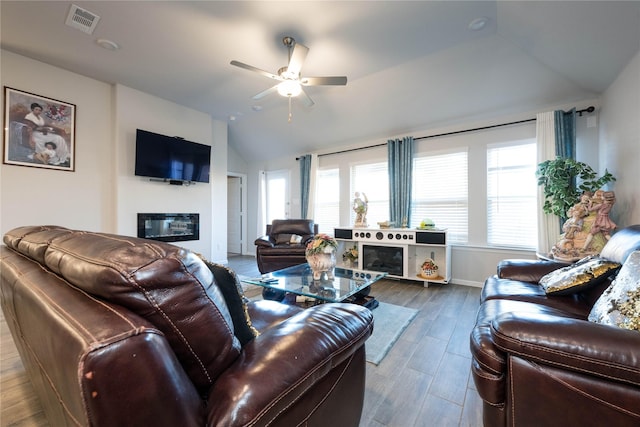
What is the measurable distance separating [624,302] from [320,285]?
1.83m

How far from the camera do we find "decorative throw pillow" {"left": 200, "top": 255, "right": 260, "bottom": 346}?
0.88 m

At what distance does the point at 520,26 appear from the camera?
250cm

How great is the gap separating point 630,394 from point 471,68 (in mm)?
3449

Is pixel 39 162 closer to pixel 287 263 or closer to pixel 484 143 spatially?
pixel 287 263

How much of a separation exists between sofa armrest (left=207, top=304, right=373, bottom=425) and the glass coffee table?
3.40 ft

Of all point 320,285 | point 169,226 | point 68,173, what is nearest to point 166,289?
point 320,285

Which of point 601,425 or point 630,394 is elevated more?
point 630,394

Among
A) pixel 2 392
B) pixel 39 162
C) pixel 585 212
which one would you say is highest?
pixel 39 162

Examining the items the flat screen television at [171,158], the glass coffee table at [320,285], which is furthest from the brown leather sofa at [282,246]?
the flat screen television at [171,158]

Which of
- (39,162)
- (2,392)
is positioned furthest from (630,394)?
(39,162)

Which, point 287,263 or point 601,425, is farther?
point 287,263

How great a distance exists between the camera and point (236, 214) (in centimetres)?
675

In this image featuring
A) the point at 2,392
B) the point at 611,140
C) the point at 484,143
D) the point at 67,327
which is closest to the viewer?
the point at 67,327

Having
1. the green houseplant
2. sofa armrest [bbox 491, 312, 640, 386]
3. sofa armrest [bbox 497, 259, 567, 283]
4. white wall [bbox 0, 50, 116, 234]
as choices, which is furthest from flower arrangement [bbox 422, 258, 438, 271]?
white wall [bbox 0, 50, 116, 234]
